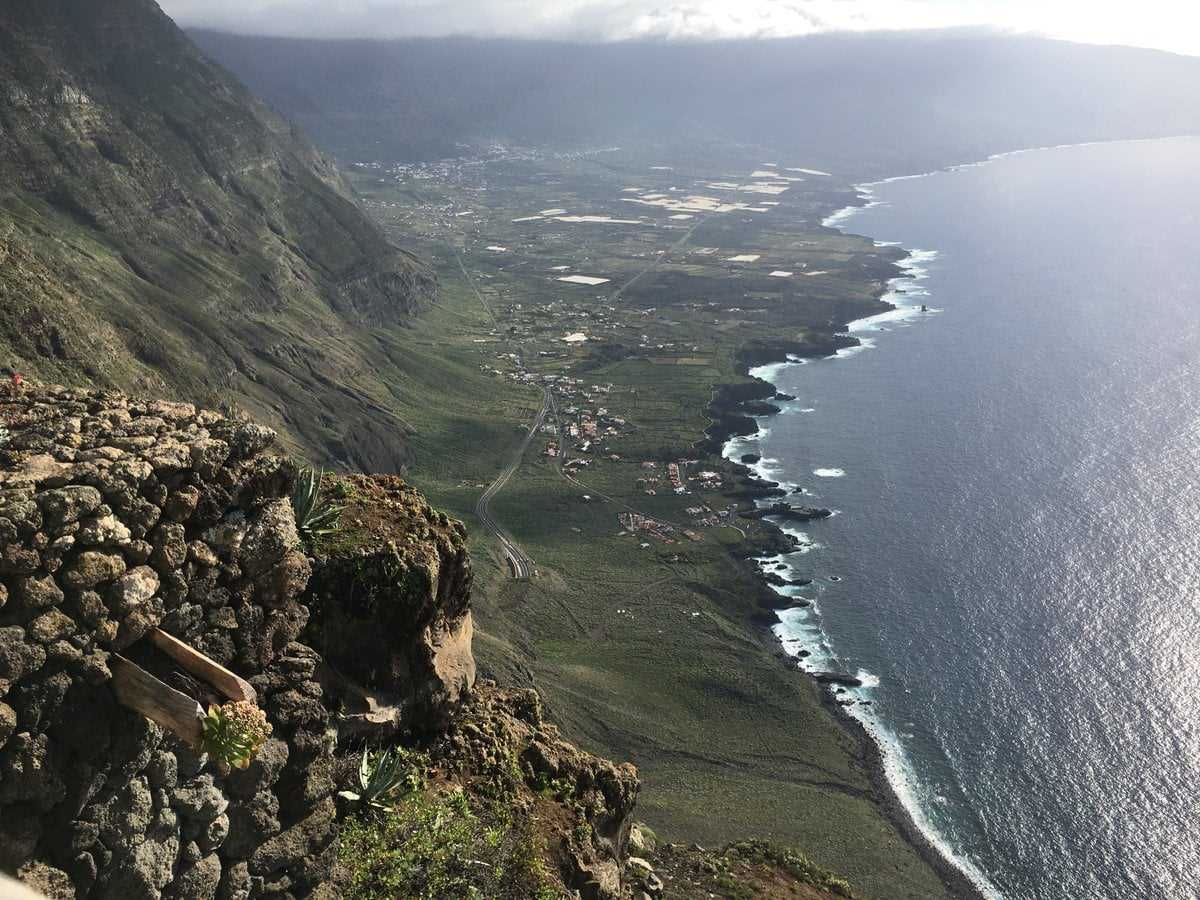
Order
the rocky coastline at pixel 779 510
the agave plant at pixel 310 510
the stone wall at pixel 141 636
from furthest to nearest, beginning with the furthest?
the rocky coastline at pixel 779 510 < the agave plant at pixel 310 510 < the stone wall at pixel 141 636

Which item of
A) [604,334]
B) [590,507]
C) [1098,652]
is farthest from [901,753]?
[604,334]

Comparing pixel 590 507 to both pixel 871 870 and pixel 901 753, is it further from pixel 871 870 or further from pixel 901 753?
pixel 871 870

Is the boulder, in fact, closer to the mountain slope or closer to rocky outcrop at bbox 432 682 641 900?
rocky outcrop at bbox 432 682 641 900

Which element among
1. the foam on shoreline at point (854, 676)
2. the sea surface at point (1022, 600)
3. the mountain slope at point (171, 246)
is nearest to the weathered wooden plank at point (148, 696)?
the mountain slope at point (171, 246)

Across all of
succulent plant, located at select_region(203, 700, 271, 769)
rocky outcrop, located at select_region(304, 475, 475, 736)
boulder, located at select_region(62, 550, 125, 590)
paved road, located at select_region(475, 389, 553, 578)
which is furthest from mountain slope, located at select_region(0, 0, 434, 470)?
succulent plant, located at select_region(203, 700, 271, 769)

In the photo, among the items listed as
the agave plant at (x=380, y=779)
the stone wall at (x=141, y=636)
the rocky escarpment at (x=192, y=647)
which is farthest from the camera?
the agave plant at (x=380, y=779)

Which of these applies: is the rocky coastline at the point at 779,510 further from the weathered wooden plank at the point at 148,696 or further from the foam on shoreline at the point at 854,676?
the weathered wooden plank at the point at 148,696

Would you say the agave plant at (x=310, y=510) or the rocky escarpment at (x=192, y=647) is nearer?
the rocky escarpment at (x=192, y=647)
